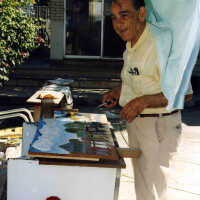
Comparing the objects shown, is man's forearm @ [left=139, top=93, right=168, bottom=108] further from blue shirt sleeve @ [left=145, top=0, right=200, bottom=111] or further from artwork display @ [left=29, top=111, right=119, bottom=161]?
artwork display @ [left=29, top=111, right=119, bottom=161]

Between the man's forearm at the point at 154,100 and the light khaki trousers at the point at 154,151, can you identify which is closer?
the man's forearm at the point at 154,100

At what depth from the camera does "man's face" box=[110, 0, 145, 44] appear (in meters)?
2.00

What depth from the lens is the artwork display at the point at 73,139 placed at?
66.1 inches

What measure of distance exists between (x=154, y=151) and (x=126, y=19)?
0.88 meters

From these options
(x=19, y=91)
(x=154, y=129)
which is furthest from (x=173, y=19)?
(x=19, y=91)

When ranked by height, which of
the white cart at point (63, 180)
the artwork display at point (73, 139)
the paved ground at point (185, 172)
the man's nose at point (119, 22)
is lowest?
the paved ground at point (185, 172)

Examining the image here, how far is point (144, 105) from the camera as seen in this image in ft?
6.47

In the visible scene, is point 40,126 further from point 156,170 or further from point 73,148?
point 156,170

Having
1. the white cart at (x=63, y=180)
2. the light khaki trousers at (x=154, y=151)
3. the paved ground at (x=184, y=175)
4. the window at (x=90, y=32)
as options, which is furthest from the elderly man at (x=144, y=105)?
the window at (x=90, y=32)

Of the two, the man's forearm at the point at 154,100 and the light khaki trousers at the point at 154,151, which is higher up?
the man's forearm at the point at 154,100

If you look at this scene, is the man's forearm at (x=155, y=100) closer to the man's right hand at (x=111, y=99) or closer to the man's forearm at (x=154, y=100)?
the man's forearm at (x=154, y=100)

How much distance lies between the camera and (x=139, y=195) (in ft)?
7.41

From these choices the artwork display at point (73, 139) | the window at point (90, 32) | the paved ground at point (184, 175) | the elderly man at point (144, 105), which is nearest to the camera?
the artwork display at point (73, 139)

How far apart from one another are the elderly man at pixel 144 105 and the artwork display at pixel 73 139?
216mm
